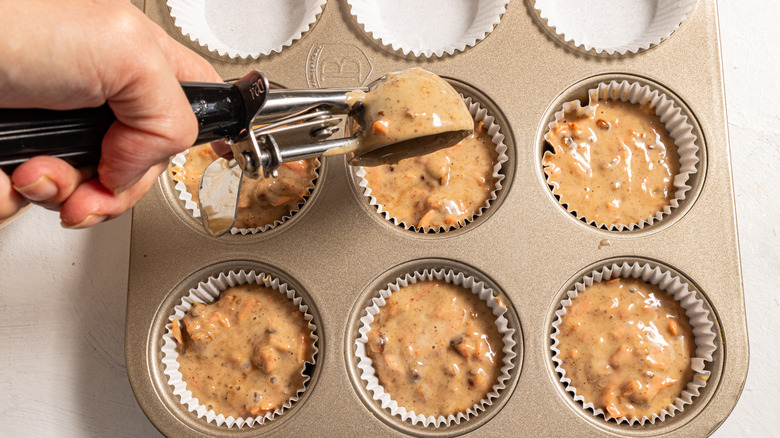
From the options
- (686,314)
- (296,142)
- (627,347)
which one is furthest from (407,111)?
(686,314)

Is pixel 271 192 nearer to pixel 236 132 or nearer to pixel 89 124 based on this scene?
pixel 236 132

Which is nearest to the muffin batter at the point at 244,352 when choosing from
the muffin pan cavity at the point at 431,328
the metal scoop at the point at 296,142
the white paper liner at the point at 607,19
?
the muffin pan cavity at the point at 431,328

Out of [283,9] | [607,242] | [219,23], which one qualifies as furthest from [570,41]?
[219,23]

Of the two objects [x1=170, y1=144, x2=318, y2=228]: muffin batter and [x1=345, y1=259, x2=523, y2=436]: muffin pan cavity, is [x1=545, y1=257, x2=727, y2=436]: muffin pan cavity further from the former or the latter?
[x1=170, y1=144, x2=318, y2=228]: muffin batter

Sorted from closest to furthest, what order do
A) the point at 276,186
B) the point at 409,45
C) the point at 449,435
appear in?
1. the point at 449,435
2. the point at 276,186
3. the point at 409,45

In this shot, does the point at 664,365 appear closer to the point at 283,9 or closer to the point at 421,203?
A: the point at 421,203

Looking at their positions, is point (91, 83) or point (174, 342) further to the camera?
point (174, 342)

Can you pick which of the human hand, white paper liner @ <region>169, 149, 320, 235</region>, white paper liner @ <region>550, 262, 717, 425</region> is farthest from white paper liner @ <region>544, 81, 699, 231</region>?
the human hand
